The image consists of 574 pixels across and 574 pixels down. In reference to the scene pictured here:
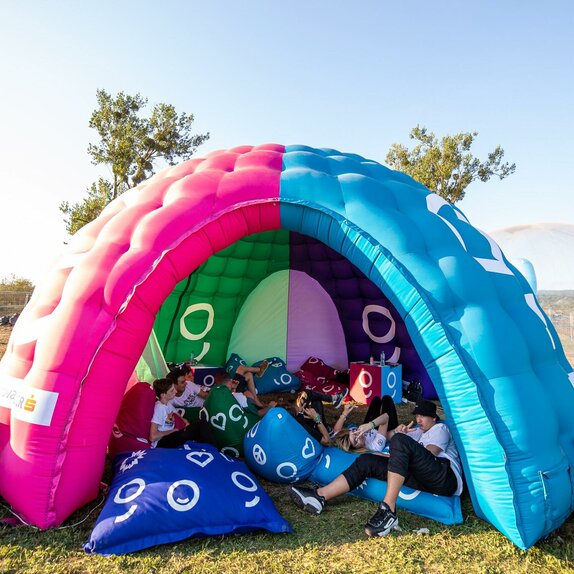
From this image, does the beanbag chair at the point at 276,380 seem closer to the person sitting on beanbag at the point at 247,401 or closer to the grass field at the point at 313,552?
the person sitting on beanbag at the point at 247,401

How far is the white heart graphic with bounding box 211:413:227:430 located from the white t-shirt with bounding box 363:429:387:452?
131 cm

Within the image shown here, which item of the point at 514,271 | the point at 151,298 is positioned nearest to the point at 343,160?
the point at 514,271

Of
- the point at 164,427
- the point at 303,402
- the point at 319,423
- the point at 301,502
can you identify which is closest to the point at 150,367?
the point at 164,427

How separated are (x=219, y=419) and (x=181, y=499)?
1.31 metres

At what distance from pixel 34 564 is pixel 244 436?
1897mm

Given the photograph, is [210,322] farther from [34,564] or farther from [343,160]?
[34,564]

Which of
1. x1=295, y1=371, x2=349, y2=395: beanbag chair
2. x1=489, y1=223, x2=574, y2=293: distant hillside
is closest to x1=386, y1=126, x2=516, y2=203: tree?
x1=489, y1=223, x2=574, y2=293: distant hillside

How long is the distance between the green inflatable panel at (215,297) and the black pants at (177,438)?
308 centimetres

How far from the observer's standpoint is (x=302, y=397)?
468 cm

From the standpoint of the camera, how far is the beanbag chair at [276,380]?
7.16 meters

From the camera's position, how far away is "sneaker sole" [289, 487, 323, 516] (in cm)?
334

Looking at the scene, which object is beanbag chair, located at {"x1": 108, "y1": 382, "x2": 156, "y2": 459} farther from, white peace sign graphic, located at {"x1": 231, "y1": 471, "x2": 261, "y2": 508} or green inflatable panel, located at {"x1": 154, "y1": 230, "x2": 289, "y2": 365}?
green inflatable panel, located at {"x1": 154, "y1": 230, "x2": 289, "y2": 365}

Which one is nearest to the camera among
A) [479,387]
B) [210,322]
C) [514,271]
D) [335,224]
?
[479,387]

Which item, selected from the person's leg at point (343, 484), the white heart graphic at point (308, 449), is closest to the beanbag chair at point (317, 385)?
the white heart graphic at point (308, 449)
